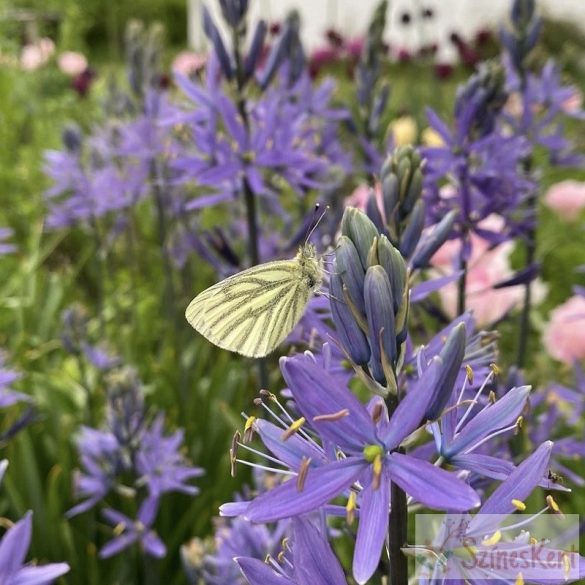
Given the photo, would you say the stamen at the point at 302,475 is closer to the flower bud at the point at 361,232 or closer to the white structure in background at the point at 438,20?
the flower bud at the point at 361,232

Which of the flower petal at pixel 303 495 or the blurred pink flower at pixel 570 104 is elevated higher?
the blurred pink flower at pixel 570 104

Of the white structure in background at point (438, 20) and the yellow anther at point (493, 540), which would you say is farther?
the white structure in background at point (438, 20)

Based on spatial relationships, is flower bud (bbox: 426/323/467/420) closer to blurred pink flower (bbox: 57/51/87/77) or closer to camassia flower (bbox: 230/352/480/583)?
camassia flower (bbox: 230/352/480/583)

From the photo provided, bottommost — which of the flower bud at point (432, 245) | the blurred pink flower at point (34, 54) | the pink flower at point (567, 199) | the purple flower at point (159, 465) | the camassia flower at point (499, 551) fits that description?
the purple flower at point (159, 465)

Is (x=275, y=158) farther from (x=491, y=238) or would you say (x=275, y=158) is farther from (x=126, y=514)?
(x=126, y=514)

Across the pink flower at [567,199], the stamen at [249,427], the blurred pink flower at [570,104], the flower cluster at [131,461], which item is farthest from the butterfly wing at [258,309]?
the pink flower at [567,199]

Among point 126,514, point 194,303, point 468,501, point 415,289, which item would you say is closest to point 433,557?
point 468,501

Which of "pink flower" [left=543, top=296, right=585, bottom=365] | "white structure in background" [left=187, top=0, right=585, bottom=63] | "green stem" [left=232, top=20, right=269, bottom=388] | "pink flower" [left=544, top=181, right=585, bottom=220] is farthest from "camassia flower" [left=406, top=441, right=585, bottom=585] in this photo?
"white structure in background" [left=187, top=0, right=585, bottom=63]

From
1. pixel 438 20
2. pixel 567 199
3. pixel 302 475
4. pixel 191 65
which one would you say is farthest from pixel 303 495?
pixel 438 20
